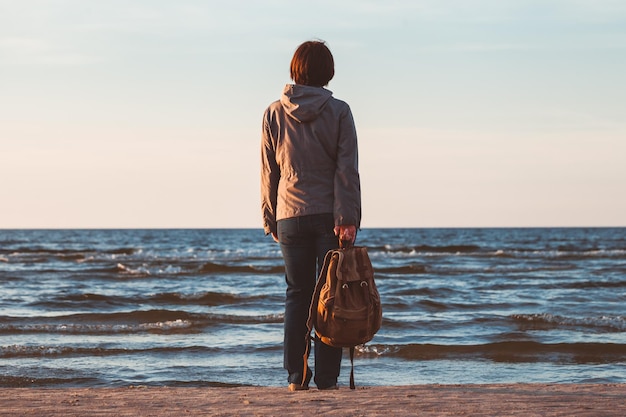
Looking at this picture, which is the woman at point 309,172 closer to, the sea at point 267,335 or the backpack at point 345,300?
the backpack at point 345,300

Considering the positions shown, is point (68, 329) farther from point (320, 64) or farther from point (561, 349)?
point (320, 64)

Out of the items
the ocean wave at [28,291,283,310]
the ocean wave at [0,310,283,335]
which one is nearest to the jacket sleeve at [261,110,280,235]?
the ocean wave at [0,310,283,335]

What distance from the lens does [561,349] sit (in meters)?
8.16

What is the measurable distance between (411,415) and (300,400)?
63cm

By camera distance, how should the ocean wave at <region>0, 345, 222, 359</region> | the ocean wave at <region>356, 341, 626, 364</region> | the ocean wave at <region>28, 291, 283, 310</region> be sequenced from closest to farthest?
1. the ocean wave at <region>356, 341, 626, 364</region>
2. the ocean wave at <region>0, 345, 222, 359</region>
3. the ocean wave at <region>28, 291, 283, 310</region>

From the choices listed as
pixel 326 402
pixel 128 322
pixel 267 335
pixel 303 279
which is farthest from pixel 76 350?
pixel 326 402

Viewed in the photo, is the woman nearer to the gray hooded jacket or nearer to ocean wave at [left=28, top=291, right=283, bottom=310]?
the gray hooded jacket

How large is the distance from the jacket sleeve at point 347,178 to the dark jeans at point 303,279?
0.45 ft

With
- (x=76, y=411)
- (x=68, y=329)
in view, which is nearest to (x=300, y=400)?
(x=76, y=411)

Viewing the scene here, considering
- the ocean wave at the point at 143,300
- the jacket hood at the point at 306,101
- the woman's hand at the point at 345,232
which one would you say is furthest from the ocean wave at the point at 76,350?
Result: the ocean wave at the point at 143,300

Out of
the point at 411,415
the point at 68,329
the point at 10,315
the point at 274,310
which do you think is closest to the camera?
the point at 411,415

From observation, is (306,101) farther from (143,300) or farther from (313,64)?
(143,300)

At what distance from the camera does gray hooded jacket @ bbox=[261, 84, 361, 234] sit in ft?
14.8

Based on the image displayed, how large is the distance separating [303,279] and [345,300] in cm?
36
